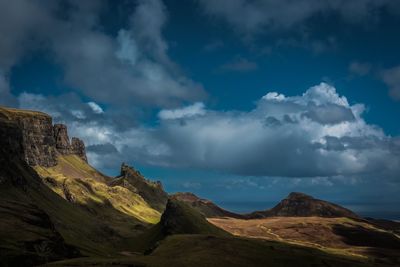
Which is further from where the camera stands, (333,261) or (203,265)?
(333,261)

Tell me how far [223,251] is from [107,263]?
44.1m

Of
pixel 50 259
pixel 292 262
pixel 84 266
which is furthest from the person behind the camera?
pixel 292 262

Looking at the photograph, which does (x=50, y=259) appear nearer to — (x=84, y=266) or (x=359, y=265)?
(x=84, y=266)

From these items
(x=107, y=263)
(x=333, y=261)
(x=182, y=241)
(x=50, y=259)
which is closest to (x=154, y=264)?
(x=107, y=263)

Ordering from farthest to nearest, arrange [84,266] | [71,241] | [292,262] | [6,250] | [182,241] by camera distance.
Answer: [71,241] < [182,241] < [292,262] < [6,250] < [84,266]

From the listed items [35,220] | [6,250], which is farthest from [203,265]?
[35,220]

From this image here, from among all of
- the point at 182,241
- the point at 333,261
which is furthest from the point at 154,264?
the point at 333,261

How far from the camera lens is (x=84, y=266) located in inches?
4377

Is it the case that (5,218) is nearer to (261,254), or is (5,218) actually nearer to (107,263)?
(107,263)

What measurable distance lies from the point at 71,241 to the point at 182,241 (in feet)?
201

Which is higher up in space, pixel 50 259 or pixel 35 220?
pixel 35 220

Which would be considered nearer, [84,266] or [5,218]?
[84,266]

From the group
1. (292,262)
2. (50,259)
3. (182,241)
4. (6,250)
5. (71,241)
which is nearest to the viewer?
(6,250)

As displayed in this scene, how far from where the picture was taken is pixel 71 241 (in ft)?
650
